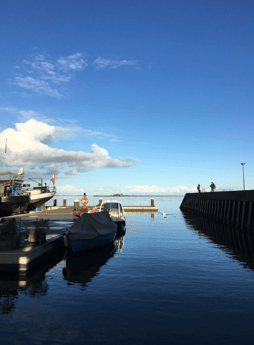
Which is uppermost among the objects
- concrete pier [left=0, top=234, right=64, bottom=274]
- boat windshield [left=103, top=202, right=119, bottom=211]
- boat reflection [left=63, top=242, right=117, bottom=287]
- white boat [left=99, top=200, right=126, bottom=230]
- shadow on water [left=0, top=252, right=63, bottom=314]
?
boat windshield [left=103, top=202, right=119, bottom=211]

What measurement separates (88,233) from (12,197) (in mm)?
32659

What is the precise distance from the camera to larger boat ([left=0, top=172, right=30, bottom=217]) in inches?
1892

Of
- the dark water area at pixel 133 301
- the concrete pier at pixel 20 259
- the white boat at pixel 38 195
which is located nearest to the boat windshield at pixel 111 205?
the dark water area at pixel 133 301

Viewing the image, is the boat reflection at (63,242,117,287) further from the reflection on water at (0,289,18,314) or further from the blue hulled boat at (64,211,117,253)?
the reflection on water at (0,289,18,314)

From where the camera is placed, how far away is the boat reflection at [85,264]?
1481 centimetres

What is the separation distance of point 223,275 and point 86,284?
710cm

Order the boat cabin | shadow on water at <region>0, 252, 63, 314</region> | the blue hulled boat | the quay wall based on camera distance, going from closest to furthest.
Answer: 1. shadow on water at <region>0, 252, 63, 314</region>
2. the blue hulled boat
3. the boat cabin
4. the quay wall

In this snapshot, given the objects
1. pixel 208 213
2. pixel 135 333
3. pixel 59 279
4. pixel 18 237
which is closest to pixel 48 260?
pixel 18 237

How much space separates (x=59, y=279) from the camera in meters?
14.5

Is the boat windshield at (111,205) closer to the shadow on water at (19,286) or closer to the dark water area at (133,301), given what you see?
the dark water area at (133,301)

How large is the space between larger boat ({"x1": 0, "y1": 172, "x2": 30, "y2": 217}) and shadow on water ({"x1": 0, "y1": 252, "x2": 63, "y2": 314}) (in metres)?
34.7

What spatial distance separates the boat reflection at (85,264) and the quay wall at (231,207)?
19258mm

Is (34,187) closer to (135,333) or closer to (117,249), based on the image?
(117,249)

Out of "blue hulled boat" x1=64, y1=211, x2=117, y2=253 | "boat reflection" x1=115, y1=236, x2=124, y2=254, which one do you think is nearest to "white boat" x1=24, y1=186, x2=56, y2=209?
"boat reflection" x1=115, y1=236, x2=124, y2=254
